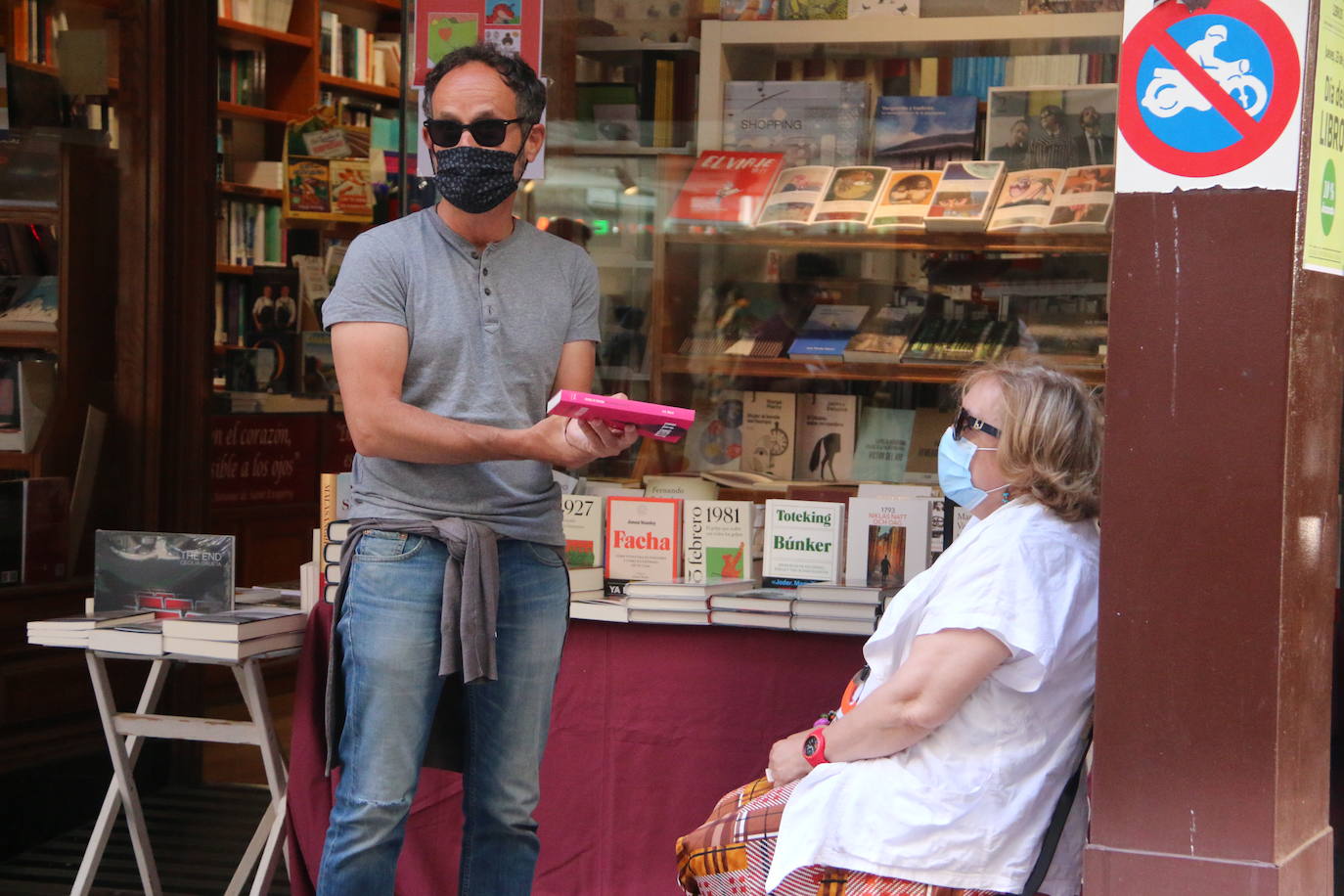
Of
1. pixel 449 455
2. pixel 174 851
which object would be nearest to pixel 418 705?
pixel 449 455

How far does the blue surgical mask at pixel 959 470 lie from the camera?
259 centimetres

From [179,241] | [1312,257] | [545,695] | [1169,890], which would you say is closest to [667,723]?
[545,695]

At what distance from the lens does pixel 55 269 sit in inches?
170

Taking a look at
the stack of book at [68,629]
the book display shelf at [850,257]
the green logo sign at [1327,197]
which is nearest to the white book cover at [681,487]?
the book display shelf at [850,257]

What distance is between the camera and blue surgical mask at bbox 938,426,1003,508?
2.59 meters

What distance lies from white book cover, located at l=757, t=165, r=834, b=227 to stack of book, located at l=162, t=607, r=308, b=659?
178 centimetres

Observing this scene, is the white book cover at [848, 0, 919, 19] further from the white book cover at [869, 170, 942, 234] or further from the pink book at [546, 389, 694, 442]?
the pink book at [546, 389, 694, 442]

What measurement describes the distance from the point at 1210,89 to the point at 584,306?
115 centimetres

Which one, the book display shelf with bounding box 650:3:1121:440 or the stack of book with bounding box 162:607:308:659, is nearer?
the stack of book with bounding box 162:607:308:659

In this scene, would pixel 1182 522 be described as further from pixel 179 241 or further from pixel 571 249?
pixel 179 241

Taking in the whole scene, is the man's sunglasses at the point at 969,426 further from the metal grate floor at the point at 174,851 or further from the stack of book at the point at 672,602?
the metal grate floor at the point at 174,851

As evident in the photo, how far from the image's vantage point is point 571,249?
276 cm

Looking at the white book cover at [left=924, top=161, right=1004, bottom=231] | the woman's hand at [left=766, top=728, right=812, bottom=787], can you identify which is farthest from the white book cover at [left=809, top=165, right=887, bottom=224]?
the woman's hand at [left=766, top=728, right=812, bottom=787]

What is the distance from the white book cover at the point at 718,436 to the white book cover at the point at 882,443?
0.34m
